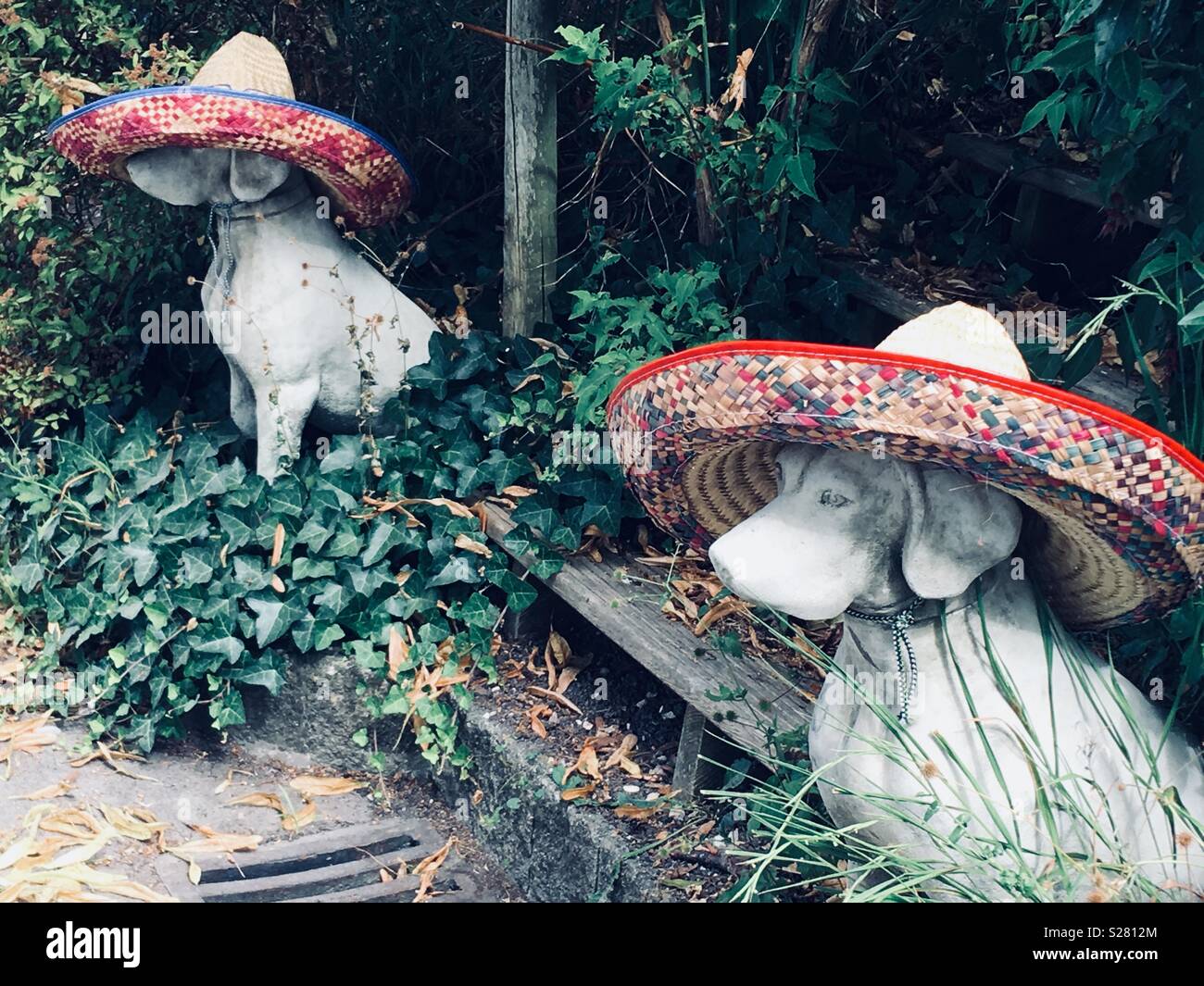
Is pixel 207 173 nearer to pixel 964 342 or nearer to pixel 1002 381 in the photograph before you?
pixel 964 342

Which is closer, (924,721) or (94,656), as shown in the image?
(924,721)

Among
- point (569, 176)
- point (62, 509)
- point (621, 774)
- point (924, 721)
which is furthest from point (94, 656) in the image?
point (924, 721)

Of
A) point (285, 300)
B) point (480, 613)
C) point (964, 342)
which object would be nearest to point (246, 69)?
point (285, 300)

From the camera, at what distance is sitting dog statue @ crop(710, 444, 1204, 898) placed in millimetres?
2625

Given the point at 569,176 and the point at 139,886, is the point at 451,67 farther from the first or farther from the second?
the point at 139,886

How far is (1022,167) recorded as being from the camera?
166 inches

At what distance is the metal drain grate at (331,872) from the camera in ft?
12.5

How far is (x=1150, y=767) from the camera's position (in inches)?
109

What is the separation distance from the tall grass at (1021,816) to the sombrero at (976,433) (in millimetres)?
189

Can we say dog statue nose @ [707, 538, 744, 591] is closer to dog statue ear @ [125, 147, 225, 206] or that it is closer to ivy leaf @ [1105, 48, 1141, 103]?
ivy leaf @ [1105, 48, 1141, 103]

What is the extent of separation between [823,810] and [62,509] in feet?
8.09

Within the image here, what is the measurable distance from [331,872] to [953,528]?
6.58 feet

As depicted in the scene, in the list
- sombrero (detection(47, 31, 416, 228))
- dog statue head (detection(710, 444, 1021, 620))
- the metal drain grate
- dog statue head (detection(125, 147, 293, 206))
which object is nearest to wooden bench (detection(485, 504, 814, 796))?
the metal drain grate

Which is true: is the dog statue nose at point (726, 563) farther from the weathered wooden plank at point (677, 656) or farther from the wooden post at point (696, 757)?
the wooden post at point (696, 757)
